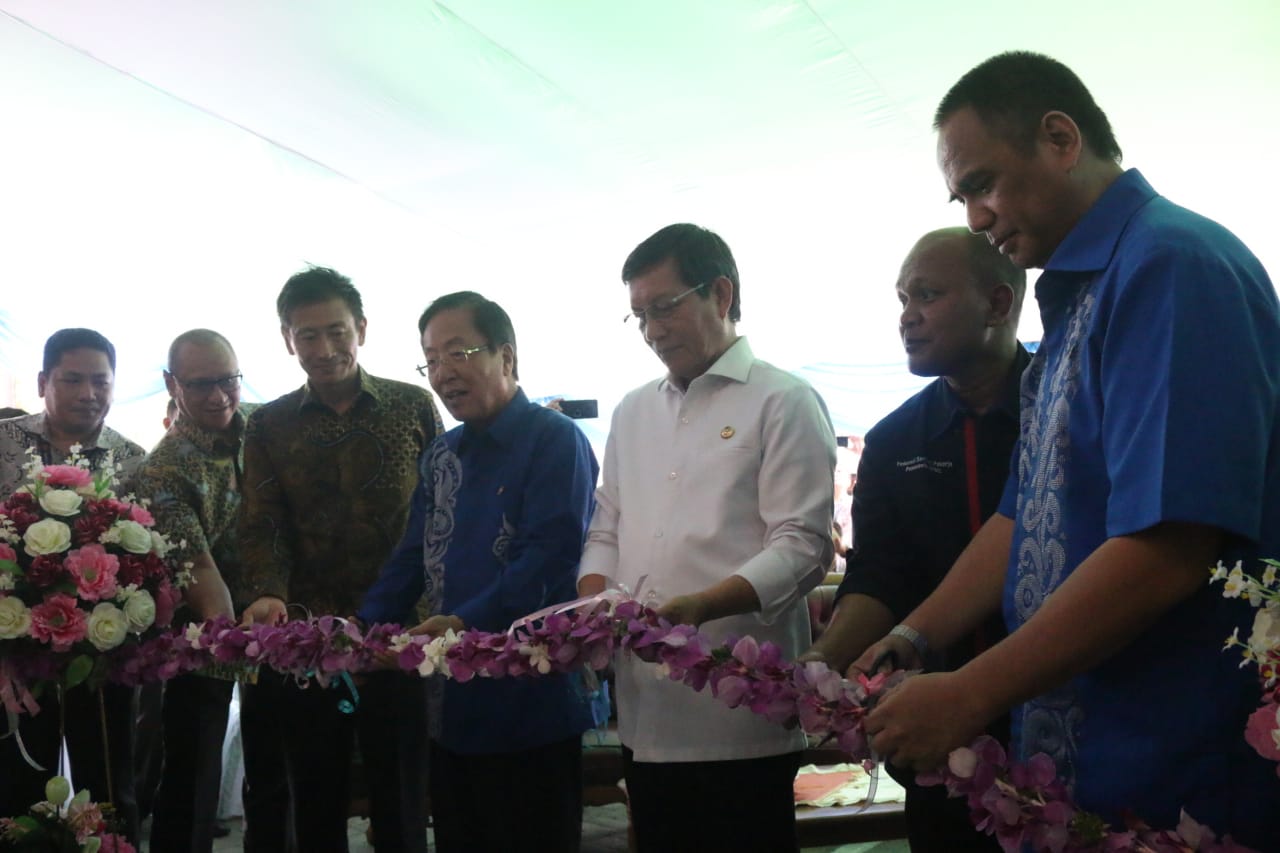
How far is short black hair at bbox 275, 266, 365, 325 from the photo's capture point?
3.04 metres

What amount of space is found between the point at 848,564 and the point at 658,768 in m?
0.59

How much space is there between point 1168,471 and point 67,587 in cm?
225

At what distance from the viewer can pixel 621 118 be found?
613 centimetres

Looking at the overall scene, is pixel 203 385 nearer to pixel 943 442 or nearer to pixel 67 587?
pixel 67 587

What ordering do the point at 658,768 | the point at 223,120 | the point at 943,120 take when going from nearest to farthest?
Result: the point at 943,120, the point at 658,768, the point at 223,120

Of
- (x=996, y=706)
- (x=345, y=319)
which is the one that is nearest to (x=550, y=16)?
(x=345, y=319)

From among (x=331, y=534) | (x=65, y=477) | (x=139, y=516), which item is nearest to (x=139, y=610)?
(x=139, y=516)

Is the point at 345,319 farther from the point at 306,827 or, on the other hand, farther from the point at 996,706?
the point at 996,706

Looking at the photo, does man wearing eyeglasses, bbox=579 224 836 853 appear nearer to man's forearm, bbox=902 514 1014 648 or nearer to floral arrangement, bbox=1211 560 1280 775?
man's forearm, bbox=902 514 1014 648

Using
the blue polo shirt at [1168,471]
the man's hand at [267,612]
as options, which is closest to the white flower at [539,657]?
the blue polo shirt at [1168,471]

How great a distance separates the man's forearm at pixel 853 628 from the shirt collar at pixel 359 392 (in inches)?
62.9

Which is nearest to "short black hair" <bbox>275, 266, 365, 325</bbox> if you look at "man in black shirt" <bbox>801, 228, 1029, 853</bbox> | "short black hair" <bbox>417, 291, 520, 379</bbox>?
"short black hair" <bbox>417, 291, 520, 379</bbox>

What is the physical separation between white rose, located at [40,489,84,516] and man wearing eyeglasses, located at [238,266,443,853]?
1.62 feet

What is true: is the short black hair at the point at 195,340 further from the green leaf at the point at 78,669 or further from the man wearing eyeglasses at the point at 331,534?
the green leaf at the point at 78,669
